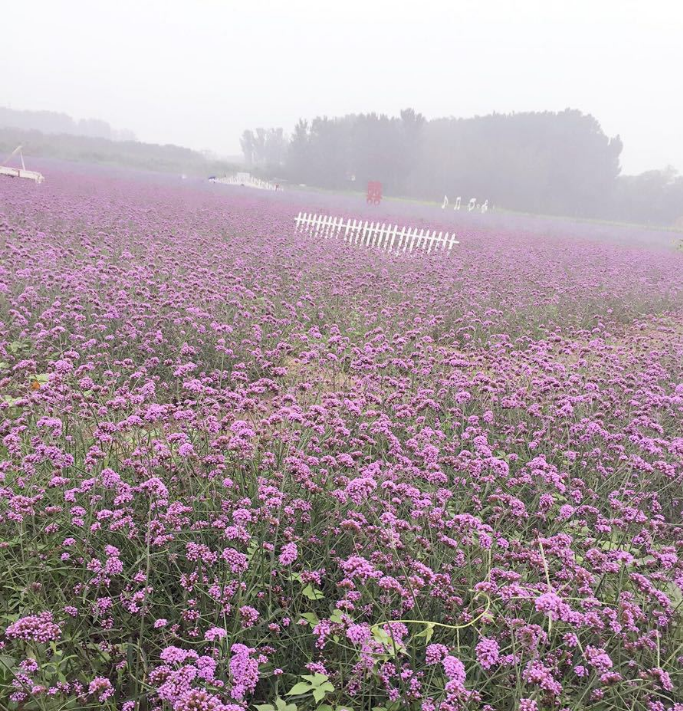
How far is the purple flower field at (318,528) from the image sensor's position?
6.42ft

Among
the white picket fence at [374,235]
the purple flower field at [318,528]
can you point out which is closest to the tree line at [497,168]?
the white picket fence at [374,235]

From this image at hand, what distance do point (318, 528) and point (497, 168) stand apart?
260ft

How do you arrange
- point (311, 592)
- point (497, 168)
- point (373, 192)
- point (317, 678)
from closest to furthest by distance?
point (317, 678)
point (311, 592)
point (373, 192)
point (497, 168)

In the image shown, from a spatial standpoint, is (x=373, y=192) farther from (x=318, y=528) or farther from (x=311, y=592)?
(x=311, y=592)

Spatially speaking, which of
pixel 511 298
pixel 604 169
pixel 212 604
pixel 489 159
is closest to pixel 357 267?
pixel 511 298

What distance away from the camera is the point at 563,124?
7700 cm

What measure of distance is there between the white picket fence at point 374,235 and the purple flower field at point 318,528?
998 centimetres

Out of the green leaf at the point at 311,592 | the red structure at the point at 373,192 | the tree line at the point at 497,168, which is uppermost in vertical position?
the tree line at the point at 497,168

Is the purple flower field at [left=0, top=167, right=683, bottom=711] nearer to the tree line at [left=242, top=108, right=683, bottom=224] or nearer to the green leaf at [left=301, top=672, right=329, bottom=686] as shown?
the green leaf at [left=301, top=672, right=329, bottom=686]

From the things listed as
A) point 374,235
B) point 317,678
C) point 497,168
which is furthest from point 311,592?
point 497,168

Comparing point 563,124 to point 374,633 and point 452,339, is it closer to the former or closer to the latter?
point 452,339

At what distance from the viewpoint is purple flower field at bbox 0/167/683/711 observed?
196 cm

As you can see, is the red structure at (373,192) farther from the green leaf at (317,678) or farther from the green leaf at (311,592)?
the green leaf at (317,678)

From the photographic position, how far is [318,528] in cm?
283
